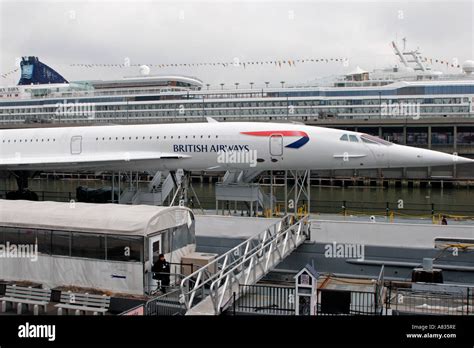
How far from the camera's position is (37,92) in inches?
3932

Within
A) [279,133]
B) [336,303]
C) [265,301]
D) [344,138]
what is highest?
[279,133]

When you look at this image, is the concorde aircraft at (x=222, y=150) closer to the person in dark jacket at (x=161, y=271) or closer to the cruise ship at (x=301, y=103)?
the person in dark jacket at (x=161, y=271)

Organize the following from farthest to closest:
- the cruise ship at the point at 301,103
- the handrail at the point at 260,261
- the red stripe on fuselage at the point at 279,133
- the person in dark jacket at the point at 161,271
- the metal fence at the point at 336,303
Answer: the cruise ship at the point at 301,103, the red stripe on fuselage at the point at 279,133, the person in dark jacket at the point at 161,271, the metal fence at the point at 336,303, the handrail at the point at 260,261

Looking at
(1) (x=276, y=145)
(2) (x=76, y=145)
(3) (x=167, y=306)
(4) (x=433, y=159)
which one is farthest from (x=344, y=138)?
(2) (x=76, y=145)

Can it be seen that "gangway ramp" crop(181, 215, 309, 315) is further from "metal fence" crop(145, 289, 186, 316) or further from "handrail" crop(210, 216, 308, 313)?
"metal fence" crop(145, 289, 186, 316)

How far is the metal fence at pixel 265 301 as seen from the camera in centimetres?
1166

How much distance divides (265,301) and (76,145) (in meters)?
15.5

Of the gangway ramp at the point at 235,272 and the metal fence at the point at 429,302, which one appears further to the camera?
the metal fence at the point at 429,302

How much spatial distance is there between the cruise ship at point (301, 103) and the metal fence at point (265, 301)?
52.3 m

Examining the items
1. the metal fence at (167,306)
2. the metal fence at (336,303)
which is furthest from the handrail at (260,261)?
the metal fence at (336,303)

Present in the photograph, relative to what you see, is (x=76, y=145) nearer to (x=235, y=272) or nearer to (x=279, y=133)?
(x=279, y=133)

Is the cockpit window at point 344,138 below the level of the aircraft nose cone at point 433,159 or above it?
above

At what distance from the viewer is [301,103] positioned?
80.8 m
